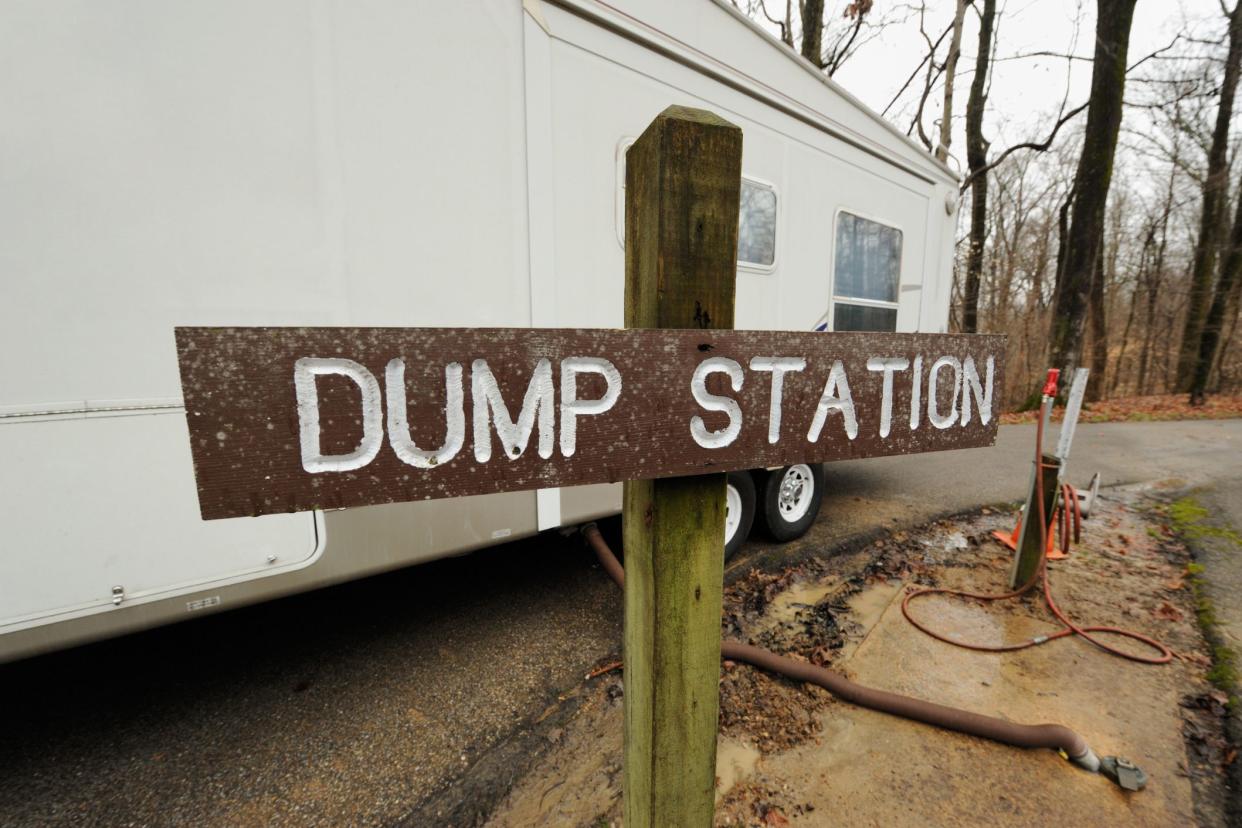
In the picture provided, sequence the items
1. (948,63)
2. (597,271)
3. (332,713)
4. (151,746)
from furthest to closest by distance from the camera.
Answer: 1. (948,63)
2. (597,271)
3. (332,713)
4. (151,746)

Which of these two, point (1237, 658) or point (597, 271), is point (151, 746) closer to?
point (597, 271)

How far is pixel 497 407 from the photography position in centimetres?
77

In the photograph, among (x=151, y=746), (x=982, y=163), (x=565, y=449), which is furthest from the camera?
(x=982, y=163)

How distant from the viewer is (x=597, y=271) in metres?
2.60

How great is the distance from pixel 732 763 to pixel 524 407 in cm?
172

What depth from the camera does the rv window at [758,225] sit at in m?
3.21

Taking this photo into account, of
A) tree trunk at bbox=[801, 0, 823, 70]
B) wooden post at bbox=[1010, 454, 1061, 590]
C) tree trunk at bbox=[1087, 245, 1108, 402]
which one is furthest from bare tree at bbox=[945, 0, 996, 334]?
wooden post at bbox=[1010, 454, 1061, 590]

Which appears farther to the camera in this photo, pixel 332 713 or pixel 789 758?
pixel 332 713

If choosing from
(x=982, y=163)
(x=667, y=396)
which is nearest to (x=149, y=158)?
(x=667, y=396)

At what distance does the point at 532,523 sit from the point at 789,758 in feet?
4.60

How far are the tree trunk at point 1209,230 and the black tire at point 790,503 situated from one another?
15.0 m

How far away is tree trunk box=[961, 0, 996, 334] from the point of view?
39.6ft

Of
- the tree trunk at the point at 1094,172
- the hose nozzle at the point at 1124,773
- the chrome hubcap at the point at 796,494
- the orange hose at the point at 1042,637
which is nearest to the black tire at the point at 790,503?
the chrome hubcap at the point at 796,494

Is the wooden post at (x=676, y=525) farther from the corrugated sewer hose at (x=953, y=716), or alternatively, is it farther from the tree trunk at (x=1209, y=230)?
the tree trunk at (x=1209, y=230)
